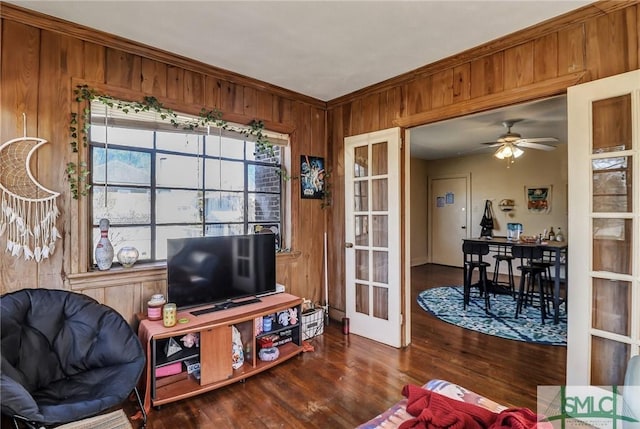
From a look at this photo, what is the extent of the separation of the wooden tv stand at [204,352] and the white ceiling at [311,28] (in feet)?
6.87

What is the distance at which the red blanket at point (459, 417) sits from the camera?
3.84ft

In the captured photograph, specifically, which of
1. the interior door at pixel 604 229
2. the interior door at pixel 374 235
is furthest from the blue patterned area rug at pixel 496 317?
the interior door at pixel 604 229

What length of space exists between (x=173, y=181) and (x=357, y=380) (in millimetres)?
2301

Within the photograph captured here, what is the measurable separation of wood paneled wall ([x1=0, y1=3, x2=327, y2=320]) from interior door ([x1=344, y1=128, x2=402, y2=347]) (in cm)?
143

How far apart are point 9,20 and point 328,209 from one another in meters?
3.01

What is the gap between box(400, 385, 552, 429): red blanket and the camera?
1169 mm

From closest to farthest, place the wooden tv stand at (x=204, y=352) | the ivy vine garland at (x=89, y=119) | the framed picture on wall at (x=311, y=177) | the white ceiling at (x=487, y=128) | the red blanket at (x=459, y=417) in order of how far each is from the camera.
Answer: the red blanket at (x=459, y=417) < the wooden tv stand at (x=204, y=352) < the ivy vine garland at (x=89, y=119) < the framed picture on wall at (x=311, y=177) < the white ceiling at (x=487, y=128)

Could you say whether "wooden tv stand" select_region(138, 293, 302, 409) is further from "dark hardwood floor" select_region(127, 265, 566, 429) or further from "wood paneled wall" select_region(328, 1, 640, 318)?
"wood paneled wall" select_region(328, 1, 640, 318)

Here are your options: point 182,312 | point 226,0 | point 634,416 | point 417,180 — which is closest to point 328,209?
point 182,312

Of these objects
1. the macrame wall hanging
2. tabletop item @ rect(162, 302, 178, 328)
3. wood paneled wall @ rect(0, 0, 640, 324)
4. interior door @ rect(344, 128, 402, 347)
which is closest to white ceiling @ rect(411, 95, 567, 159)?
wood paneled wall @ rect(0, 0, 640, 324)

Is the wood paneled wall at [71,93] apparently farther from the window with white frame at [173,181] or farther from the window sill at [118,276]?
the window with white frame at [173,181]

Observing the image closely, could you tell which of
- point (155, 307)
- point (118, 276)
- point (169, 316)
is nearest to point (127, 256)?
point (118, 276)

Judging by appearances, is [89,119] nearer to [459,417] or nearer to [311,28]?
[311,28]

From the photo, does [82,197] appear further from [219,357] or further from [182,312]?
[219,357]
